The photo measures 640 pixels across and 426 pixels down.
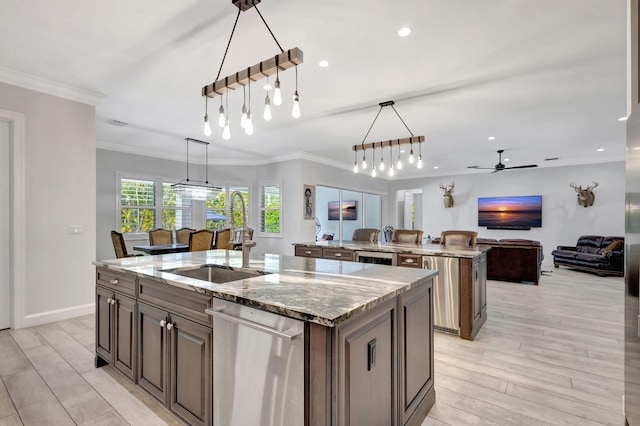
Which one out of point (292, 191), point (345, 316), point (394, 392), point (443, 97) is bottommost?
point (394, 392)

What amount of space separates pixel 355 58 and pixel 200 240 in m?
3.63

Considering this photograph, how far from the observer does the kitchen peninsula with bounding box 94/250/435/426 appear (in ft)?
3.89

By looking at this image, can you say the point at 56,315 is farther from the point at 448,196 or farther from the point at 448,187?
the point at 448,187

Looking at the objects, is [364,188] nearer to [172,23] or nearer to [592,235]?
[592,235]

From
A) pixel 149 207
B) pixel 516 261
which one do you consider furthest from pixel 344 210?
pixel 149 207

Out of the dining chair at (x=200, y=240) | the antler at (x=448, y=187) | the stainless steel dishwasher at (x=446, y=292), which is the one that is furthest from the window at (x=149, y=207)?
the antler at (x=448, y=187)

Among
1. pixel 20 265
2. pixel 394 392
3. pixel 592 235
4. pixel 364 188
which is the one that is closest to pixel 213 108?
pixel 20 265

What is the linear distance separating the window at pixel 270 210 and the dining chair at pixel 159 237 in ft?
7.32

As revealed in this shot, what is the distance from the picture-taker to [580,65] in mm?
2957

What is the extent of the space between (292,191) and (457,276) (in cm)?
454

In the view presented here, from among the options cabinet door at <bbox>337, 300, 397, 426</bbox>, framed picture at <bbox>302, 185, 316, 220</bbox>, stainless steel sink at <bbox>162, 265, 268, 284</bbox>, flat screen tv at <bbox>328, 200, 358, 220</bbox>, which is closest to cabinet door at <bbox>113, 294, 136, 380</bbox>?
stainless steel sink at <bbox>162, 265, 268, 284</bbox>

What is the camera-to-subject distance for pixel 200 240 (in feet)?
16.4

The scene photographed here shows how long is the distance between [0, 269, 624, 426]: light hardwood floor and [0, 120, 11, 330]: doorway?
0.35 meters

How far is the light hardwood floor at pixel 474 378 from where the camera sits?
1.91 m
